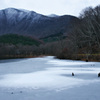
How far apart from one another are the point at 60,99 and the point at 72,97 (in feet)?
2.01

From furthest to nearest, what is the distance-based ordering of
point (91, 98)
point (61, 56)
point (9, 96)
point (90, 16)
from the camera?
1. point (61, 56)
2. point (90, 16)
3. point (9, 96)
4. point (91, 98)

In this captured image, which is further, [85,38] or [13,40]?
[13,40]

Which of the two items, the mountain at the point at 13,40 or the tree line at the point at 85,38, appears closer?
the tree line at the point at 85,38

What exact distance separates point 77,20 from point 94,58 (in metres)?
24.8

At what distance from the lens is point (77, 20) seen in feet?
184

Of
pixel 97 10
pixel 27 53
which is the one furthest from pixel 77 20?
pixel 27 53

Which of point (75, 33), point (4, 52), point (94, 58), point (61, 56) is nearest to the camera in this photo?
point (94, 58)

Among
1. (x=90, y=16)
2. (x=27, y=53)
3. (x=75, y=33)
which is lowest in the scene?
(x=27, y=53)

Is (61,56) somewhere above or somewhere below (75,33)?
below

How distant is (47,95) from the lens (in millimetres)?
7191

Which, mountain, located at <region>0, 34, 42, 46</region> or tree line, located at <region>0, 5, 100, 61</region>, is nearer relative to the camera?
tree line, located at <region>0, 5, 100, 61</region>

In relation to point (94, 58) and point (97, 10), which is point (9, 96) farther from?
point (97, 10)

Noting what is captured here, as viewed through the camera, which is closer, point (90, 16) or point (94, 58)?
point (94, 58)

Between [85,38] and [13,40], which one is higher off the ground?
[13,40]
